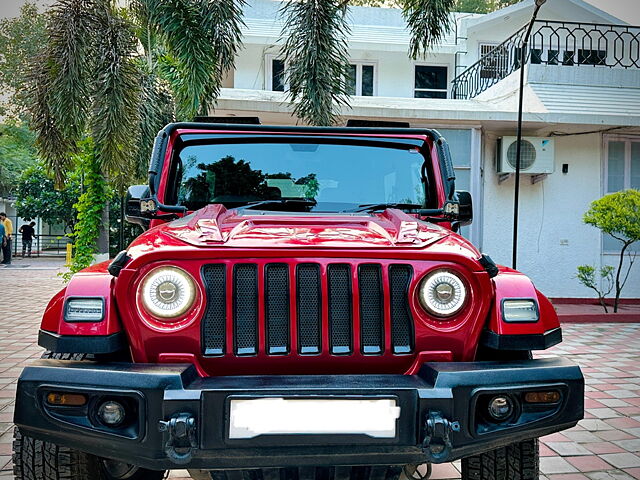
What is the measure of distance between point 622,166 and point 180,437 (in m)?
12.0

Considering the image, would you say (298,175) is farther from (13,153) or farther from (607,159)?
(13,153)

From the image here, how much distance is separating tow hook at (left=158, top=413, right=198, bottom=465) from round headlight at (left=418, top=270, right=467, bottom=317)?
99 cm

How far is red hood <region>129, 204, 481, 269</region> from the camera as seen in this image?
222 centimetres

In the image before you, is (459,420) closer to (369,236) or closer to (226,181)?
(369,236)

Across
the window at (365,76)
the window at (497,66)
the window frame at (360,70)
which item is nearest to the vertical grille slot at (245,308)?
the window at (497,66)

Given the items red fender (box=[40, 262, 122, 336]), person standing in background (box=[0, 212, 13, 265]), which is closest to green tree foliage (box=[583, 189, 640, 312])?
red fender (box=[40, 262, 122, 336])

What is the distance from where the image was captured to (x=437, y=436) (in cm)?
195

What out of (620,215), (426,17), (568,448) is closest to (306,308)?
(568,448)

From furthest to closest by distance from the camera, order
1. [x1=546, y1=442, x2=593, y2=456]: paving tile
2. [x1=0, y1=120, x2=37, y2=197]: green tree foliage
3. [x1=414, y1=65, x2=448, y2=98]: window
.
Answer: [x1=0, y1=120, x2=37, y2=197]: green tree foliage → [x1=414, y1=65, x2=448, y2=98]: window → [x1=546, y1=442, x2=593, y2=456]: paving tile

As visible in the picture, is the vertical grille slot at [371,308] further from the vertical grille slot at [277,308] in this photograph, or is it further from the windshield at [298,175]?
the windshield at [298,175]

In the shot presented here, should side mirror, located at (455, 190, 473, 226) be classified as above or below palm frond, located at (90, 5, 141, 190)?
below

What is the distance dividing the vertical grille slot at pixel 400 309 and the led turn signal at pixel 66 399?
3.86ft

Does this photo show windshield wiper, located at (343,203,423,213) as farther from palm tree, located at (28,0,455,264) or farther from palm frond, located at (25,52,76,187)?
palm frond, located at (25,52,76,187)

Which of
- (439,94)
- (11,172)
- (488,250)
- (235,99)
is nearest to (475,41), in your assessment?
(439,94)
